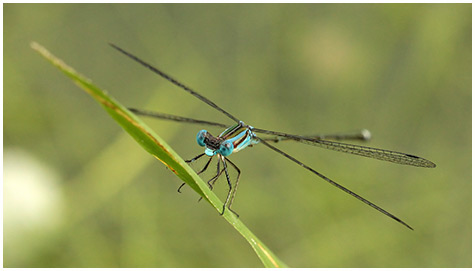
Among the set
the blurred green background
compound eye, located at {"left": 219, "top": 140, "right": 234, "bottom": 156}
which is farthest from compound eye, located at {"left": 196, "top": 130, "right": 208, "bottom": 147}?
the blurred green background

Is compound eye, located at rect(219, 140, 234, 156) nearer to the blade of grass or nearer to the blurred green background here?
the blade of grass

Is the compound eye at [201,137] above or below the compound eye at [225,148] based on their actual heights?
above

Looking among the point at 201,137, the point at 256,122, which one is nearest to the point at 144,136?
the point at 201,137

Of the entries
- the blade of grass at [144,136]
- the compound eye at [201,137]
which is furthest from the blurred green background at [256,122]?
the blade of grass at [144,136]

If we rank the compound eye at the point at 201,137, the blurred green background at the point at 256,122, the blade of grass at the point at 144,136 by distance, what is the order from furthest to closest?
the blurred green background at the point at 256,122 → the compound eye at the point at 201,137 → the blade of grass at the point at 144,136

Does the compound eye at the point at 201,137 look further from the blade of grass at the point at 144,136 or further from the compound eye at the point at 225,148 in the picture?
the blade of grass at the point at 144,136

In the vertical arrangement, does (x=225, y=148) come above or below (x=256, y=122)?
below

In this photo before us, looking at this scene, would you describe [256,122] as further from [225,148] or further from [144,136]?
[144,136]
